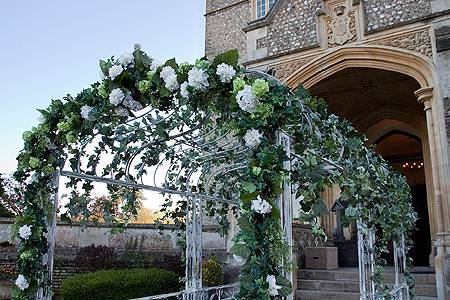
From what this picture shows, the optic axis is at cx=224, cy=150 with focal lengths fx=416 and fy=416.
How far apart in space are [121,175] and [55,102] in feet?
3.49

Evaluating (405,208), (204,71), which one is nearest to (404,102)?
(405,208)

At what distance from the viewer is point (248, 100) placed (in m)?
2.46

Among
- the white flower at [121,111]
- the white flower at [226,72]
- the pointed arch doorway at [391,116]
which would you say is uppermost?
the pointed arch doorway at [391,116]

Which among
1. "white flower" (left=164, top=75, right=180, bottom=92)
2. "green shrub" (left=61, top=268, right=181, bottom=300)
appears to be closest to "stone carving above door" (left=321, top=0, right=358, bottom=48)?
"white flower" (left=164, top=75, right=180, bottom=92)

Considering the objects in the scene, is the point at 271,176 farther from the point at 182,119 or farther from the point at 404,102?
the point at 404,102

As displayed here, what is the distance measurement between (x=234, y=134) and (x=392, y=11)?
529 centimetres

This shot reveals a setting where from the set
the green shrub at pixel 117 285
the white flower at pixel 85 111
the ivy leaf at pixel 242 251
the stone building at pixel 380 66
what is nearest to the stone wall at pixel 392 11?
the stone building at pixel 380 66

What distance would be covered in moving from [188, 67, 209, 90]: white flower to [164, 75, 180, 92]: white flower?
6.6 inches

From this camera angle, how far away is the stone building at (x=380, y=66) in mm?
6012

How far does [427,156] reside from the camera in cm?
876

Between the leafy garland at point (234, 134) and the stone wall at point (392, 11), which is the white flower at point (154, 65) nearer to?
the leafy garland at point (234, 134)

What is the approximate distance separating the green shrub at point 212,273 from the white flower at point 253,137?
17.3 feet

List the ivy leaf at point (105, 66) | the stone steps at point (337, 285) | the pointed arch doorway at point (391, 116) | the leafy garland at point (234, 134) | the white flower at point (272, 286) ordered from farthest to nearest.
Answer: the pointed arch doorway at point (391, 116)
the stone steps at point (337, 285)
the ivy leaf at point (105, 66)
the leafy garland at point (234, 134)
the white flower at point (272, 286)

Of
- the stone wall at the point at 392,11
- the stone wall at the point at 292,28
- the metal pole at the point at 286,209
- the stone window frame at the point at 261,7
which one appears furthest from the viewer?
the stone window frame at the point at 261,7
